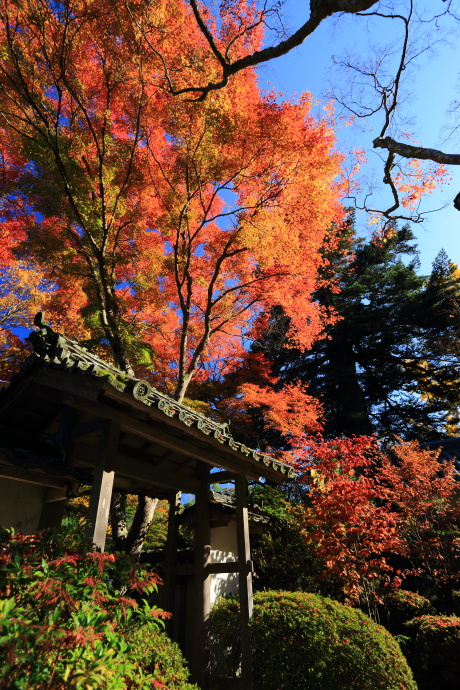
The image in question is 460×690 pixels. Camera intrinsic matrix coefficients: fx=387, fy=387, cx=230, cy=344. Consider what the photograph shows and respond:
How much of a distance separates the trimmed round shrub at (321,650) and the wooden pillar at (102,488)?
3.08 m

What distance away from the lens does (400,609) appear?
8.91 meters

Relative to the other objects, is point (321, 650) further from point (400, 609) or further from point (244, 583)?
point (400, 609)

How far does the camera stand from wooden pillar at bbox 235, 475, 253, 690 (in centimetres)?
537

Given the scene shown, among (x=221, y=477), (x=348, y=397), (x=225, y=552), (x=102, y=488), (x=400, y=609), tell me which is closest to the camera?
(x=102, y=488)

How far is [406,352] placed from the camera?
20.8 metres

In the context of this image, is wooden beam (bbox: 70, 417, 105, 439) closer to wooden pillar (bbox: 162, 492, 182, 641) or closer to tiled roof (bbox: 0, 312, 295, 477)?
tiled roof (bbox: 0, 312, 295, 477)

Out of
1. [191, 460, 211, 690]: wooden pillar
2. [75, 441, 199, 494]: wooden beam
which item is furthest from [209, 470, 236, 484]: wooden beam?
[75, 441, 199, 494]: wooden beam

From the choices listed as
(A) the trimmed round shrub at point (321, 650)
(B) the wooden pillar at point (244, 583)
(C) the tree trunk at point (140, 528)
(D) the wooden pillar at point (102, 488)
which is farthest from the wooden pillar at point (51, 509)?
(C) the tree trunk at point (140, 528)

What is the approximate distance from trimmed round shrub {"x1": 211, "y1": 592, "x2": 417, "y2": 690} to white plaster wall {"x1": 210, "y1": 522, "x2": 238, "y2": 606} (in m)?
3.50

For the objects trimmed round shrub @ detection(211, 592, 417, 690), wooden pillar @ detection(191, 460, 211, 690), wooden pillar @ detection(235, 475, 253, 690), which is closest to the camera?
trimmed round shrub @ detection(211, 592, 417, 690)

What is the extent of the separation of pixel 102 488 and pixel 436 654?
652 cm

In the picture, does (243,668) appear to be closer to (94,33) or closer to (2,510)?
(2,510)

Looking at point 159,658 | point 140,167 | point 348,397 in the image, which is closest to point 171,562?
point 159,658

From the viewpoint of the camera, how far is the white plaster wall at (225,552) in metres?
8.99
